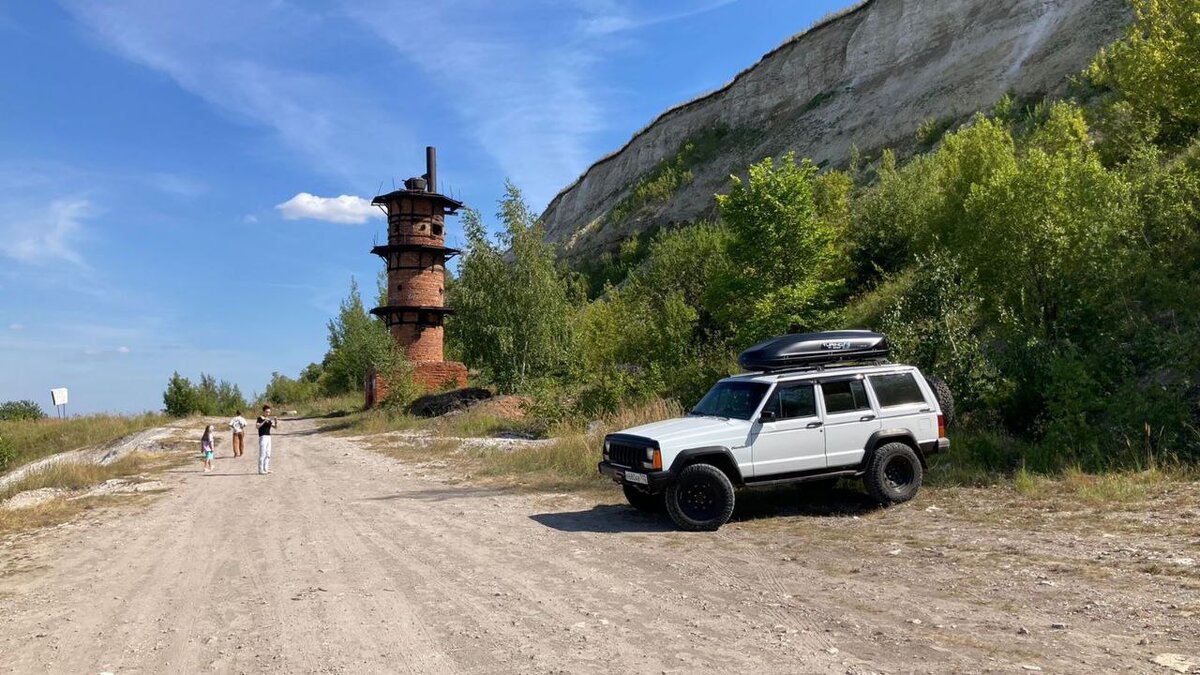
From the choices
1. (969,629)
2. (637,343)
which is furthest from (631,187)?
(969,629)

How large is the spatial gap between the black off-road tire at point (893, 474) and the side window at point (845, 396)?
2.12ft

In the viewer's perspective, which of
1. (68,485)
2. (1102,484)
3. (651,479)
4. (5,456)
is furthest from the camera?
(5,456)

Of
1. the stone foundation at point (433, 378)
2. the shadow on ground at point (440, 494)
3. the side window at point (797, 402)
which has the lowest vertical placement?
the shadow on ground at point (440, 494)

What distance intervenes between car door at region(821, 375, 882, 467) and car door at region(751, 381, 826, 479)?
0.14 metres

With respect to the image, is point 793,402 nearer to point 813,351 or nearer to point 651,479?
point 813,351

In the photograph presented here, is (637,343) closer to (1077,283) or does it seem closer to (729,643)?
(1077,283)

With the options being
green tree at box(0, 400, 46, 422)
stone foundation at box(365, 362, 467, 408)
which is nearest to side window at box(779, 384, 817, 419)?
stone foundation at box(365, 362, 467, 408)

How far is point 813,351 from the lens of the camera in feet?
34.7

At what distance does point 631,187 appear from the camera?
207 feet

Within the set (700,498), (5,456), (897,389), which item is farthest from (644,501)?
(5,456)

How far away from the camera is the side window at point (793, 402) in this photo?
973 centimetres

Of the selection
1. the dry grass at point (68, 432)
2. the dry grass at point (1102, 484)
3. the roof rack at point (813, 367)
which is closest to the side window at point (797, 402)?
the roof rack at point (813, 367)

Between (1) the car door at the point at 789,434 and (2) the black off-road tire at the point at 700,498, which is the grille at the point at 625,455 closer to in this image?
(2) the black off-road tire at the point at 700,498

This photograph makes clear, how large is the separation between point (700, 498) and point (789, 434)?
1.47 metres
